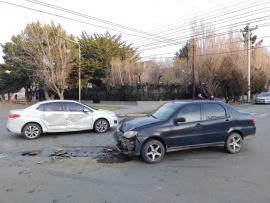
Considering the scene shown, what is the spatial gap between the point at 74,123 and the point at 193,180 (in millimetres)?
6061

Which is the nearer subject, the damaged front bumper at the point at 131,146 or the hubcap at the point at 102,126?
the damaged front bumper at the point at 131,146

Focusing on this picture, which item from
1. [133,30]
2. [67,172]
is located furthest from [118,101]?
[67,172]

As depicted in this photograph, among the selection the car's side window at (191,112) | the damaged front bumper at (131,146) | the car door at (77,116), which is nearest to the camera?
the damaged front bumper at (131,146)

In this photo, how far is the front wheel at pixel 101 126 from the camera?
9.94 metres

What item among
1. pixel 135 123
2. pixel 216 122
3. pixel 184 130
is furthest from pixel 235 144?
pixel 135 123

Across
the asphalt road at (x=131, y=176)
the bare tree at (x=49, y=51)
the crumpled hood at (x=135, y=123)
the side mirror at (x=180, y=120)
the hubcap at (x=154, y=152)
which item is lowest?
the asphalt road at (x=131, y=176)

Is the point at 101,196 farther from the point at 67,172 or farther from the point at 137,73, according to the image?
the point at 137,73

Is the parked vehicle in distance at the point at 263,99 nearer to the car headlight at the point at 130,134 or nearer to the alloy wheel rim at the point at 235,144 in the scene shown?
the alloy wheel rim at the point at 235,144

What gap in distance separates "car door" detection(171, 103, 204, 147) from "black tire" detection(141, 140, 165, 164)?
14.7 inches

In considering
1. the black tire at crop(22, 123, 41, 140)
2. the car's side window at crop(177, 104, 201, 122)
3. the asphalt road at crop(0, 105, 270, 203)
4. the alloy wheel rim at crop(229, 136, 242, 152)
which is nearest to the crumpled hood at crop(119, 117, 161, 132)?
the car's side window at crop(177, 104, 201, 122)

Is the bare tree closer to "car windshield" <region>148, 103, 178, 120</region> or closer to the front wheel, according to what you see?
the front wheel

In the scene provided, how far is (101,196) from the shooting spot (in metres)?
3.98

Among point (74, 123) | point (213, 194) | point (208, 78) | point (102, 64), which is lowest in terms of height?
point (213, 194)

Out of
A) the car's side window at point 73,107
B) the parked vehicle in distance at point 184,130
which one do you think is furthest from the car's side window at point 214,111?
the car's side window at point 73,107
